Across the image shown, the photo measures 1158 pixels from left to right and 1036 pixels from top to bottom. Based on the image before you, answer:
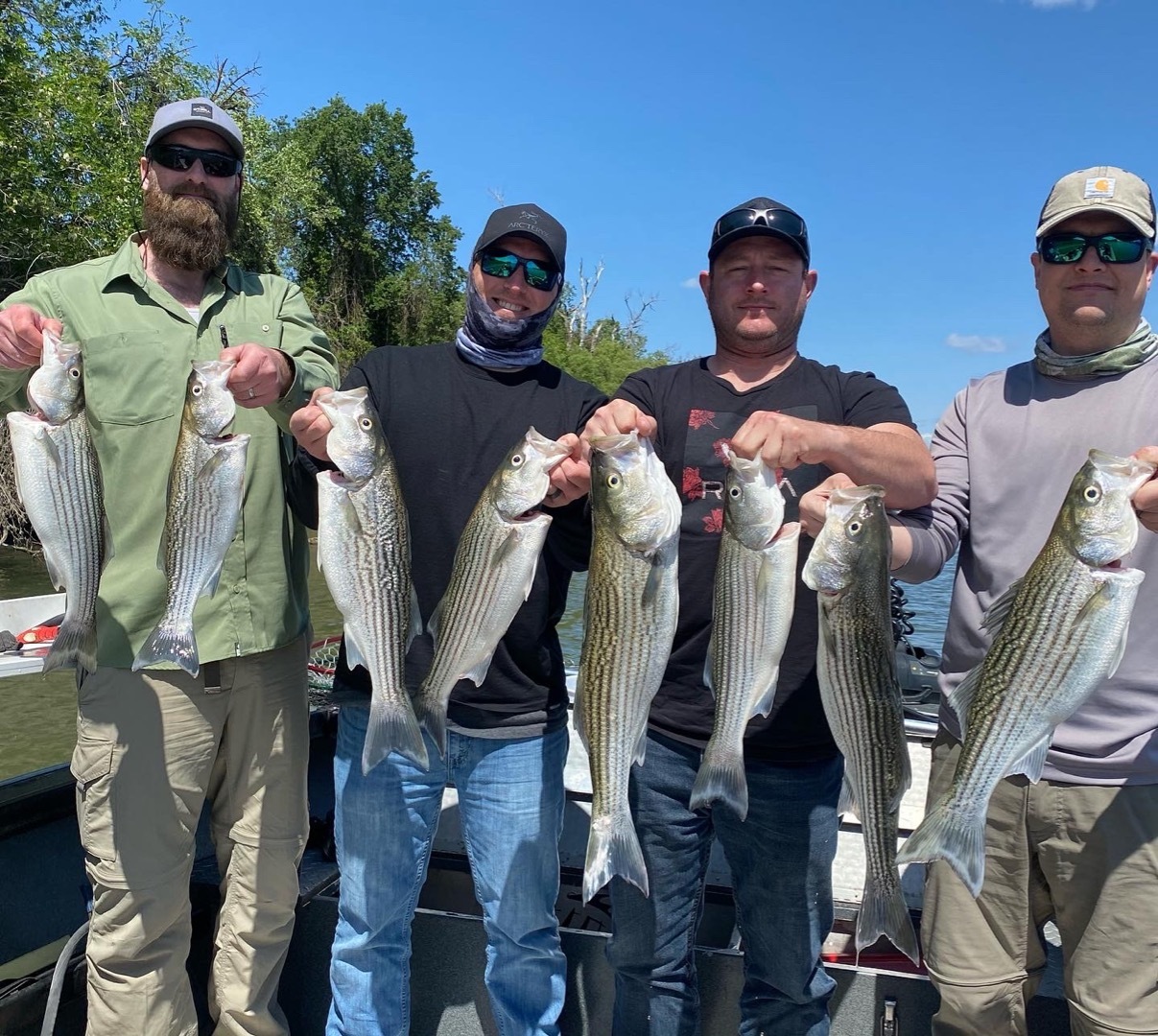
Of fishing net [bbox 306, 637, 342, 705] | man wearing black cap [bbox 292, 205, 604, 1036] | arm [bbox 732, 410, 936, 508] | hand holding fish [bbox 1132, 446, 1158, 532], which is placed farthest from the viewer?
fishing net [bbox 306, 637, 342, 705]

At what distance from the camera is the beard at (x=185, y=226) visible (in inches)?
150

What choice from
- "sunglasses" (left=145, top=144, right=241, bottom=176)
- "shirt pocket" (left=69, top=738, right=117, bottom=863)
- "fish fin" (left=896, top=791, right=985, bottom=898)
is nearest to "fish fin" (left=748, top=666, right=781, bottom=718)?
"fish fin" (left=896, top=791, right=985, bottom=898)

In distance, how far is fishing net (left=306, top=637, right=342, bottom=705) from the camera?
20.6ft

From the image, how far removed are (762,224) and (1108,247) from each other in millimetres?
1226

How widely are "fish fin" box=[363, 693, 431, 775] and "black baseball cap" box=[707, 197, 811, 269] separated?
86.1 inches

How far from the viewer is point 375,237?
48.8 metres

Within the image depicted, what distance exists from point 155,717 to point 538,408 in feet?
6.64

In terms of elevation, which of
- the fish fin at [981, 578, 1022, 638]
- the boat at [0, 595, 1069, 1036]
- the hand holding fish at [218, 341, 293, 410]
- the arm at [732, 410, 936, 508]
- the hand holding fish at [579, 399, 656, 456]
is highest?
the hand holding fish at [218, 341, 293, 410]

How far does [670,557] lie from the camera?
309 cm

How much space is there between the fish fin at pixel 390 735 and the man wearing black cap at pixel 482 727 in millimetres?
248

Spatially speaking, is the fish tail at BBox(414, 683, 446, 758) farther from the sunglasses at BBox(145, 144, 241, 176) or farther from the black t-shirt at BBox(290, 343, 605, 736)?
the sunglasses at BBox(145, 144, 241, 176)

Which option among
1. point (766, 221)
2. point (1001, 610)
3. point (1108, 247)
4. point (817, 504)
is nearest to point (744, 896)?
point (1001, 610)

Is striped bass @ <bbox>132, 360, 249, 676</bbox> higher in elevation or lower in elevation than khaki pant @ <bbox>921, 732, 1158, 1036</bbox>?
higher

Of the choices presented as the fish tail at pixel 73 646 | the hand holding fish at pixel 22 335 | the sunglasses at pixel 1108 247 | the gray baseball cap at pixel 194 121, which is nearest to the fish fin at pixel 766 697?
the sunglasses at pixel 1108 247
